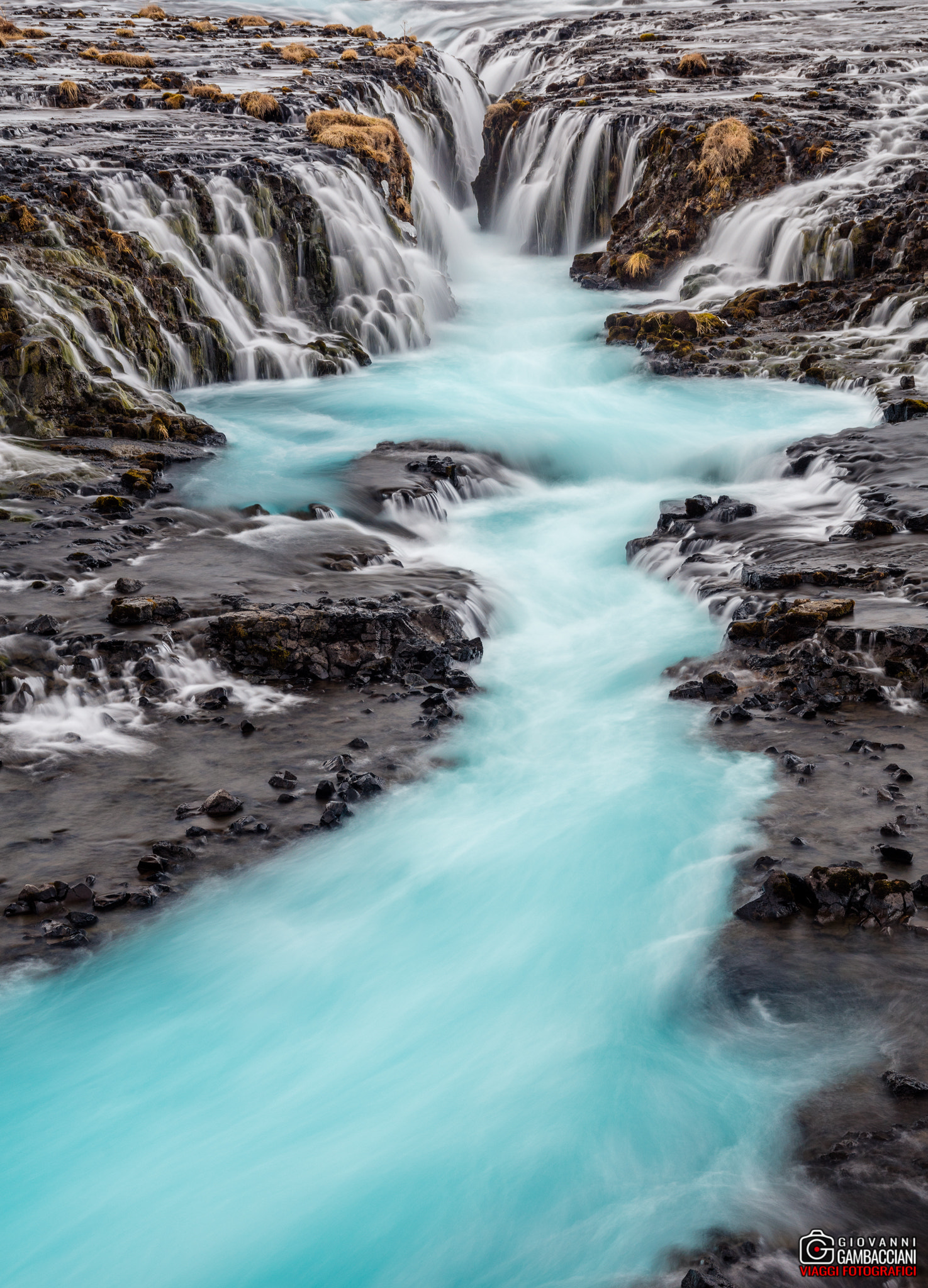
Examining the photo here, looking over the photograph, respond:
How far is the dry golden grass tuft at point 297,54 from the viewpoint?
3425cm

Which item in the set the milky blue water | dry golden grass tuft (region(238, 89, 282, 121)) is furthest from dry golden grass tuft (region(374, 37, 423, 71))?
the milky blue water

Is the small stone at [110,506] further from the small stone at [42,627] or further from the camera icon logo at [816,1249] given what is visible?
the camera icon logo at [816,1249]

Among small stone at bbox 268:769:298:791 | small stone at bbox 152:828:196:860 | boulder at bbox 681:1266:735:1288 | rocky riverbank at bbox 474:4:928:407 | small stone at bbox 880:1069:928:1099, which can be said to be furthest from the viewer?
rocky riverbank at bbox 474:4:928:407

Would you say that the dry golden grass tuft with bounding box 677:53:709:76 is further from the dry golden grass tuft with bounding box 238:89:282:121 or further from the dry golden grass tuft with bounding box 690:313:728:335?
the dry golden grass tuft with bounding box 690:313:728:335

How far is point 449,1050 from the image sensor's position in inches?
230

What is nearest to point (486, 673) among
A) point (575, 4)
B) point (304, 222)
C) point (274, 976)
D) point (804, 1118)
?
point (274, 976)

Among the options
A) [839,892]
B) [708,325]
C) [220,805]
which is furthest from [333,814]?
[708,325]

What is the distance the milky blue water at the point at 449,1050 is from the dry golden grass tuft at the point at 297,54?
105 feet

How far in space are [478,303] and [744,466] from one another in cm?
1241

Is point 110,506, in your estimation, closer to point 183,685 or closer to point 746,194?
point 183,685

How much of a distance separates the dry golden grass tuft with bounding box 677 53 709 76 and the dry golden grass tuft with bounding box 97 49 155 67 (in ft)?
55.2

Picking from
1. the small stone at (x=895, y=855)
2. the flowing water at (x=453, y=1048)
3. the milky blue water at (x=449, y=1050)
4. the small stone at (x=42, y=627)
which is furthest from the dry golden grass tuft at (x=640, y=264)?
the small stone at (x=895, y=855)

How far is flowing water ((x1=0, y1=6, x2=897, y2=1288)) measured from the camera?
472 centimetres

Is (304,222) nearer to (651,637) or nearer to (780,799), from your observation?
(651,637)
